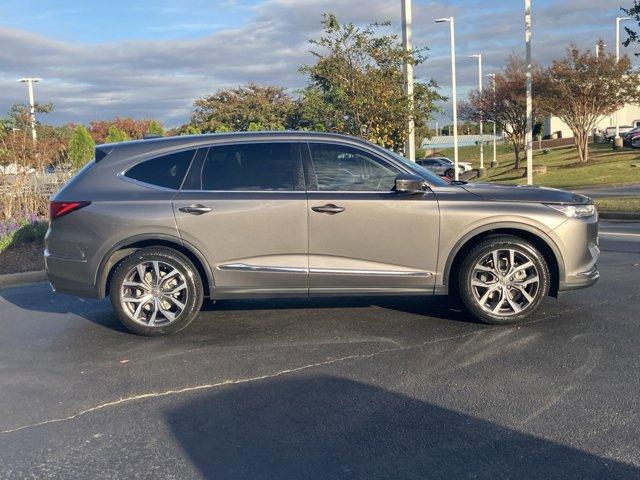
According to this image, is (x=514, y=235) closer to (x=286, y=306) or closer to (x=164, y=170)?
(x=286, y=306)

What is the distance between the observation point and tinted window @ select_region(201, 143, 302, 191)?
20.6 feet

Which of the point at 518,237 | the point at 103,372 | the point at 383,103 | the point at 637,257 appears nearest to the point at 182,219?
the point at 103,372

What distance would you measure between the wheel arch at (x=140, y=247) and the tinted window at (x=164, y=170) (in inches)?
19.7

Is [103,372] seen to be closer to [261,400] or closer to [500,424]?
[261,400]

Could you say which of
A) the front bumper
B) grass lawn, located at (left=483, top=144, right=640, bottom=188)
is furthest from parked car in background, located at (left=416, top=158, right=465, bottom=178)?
the front bumper

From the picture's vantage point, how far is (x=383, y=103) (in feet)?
51.8

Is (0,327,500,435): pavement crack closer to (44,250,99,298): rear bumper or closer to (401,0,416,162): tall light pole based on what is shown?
(44,250,99,298): rear bumper

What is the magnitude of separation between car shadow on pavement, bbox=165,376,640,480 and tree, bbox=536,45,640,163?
34.1 m

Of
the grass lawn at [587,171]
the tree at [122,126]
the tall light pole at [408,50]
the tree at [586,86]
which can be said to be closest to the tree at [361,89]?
the tall light pole at [408,50]

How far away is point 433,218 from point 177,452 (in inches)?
125

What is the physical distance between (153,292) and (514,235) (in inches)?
130

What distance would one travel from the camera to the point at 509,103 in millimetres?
41969

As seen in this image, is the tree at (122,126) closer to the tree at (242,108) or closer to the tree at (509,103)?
the tree at (242,108)

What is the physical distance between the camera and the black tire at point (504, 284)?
619 cm
